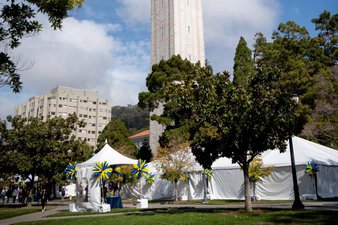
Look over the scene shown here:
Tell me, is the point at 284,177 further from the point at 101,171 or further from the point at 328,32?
the point at 328,32

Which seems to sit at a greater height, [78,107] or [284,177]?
[78,107]

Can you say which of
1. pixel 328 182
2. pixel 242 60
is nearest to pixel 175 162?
pixel 328 182

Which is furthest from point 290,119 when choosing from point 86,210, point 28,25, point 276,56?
point 276,56

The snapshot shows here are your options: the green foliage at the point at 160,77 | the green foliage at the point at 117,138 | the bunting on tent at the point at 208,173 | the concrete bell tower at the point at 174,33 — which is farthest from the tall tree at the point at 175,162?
the concrete bell tower at the point at 174,33

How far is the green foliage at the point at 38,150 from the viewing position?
1041 inches

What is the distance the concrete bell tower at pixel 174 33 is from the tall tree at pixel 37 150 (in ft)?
70.1

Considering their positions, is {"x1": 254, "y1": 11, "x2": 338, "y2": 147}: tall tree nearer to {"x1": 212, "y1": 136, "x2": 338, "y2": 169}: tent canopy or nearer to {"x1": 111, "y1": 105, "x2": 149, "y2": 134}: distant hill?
{"x1": 212, "y1": 136, "x2": 338, "y2": 169}: tent canopy

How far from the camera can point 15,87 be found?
7031mm

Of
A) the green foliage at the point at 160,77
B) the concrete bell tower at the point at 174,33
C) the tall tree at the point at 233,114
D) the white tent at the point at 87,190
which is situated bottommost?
the white tent at the point at 87,190

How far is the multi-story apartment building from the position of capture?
10894 centimetres

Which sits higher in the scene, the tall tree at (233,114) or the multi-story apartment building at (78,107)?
the multi-story apartment building at (78,107)

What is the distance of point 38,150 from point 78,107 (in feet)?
286

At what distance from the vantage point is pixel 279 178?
24641 millimetres

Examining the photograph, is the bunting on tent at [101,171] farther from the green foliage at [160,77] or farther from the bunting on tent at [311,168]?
the green foliage at [160,77]
